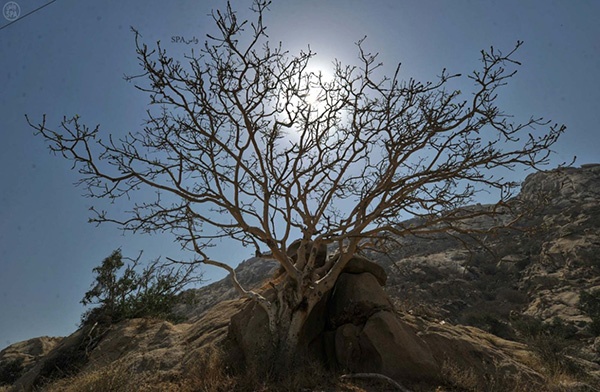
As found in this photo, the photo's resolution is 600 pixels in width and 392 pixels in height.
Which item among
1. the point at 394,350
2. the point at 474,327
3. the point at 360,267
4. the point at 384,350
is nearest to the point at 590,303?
the point at 474,327

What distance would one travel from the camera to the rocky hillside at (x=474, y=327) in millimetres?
7824

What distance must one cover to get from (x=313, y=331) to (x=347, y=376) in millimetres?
2343

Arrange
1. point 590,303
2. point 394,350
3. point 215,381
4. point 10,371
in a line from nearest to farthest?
point 215,381
point 394,350
point 10,371
point 590,303

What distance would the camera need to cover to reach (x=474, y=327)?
546 inches

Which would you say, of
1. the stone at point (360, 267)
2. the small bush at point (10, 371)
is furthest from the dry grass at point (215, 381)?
the small bush at point (10, 371)

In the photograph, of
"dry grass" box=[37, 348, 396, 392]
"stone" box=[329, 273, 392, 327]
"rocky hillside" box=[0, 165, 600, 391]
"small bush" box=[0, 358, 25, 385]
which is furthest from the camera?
"small bush" box=[0, 358, 25, 385]

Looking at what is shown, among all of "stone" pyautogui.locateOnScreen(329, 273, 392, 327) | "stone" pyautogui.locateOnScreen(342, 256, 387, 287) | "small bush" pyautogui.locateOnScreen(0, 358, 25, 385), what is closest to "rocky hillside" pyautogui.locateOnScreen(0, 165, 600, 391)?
"small bush" pyautogui.locateOnScreen(0, 358, 25, 385)

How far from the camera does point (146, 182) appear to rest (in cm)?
836

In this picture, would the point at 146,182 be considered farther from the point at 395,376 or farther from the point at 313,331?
the point at 395,376

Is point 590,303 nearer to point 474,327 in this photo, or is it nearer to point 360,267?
point 474,327

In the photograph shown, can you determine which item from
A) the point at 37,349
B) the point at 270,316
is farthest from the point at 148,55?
the point at 37,349

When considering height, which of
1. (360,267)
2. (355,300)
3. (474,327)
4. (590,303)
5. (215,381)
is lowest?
(590,303)

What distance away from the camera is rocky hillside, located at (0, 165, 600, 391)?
25.7 feet

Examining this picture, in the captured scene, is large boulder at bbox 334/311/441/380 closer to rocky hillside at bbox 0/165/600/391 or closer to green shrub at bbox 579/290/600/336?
rocky hillside at bbox 0/165/600/391
